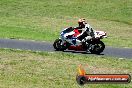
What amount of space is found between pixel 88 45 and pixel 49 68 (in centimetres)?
611

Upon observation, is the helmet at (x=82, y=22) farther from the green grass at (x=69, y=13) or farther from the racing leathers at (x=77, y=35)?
the green grass at (x=69, y=13)

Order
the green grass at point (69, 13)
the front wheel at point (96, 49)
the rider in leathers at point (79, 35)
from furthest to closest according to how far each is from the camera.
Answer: the green grass at point (69, 13) → the front wheel at point (96, 49) → the rider in leathers at point (79, 35)

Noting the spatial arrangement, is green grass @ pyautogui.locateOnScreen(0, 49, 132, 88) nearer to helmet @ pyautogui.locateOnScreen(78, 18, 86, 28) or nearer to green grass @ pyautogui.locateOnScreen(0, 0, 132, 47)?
helmet @ pyautogui.locateOnScreen(78, 18, 86, 28)

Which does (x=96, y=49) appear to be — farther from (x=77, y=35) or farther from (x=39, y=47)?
(x=39, y=47)

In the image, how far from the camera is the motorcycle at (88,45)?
2212 centimetres

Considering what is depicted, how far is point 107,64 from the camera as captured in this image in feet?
61.5

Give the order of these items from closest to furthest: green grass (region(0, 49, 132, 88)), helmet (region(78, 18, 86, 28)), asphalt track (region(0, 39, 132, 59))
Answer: green grass (region(0, 49, 132, 88)) → helmet (region(78, 18, 86, 28)) → asphalt track (region(0, 39, 132, 59))

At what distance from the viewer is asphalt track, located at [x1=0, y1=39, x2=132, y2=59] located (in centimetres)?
2253

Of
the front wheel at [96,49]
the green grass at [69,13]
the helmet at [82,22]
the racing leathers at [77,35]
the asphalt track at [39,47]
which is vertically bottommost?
the green grass at [69,13]

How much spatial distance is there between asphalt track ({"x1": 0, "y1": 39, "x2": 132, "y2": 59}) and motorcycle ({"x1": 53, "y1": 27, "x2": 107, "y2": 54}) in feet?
1.38

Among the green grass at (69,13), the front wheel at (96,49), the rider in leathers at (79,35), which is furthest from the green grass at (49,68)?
the green grass at (69,13)

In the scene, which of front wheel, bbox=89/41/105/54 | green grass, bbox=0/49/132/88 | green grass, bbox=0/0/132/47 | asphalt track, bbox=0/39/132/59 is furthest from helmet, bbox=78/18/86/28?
green grass, bbox=0/0/132/47

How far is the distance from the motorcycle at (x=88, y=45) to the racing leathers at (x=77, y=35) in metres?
0.12

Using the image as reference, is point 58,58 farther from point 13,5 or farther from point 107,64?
point 13,5
